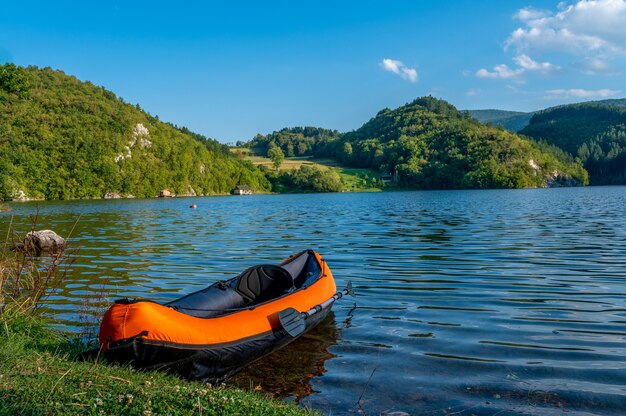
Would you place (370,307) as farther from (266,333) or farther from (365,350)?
(266,333)

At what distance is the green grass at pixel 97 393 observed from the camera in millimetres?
4148

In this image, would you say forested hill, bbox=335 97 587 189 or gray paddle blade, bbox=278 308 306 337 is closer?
gray paddle blade, bbox=278 308 306 337

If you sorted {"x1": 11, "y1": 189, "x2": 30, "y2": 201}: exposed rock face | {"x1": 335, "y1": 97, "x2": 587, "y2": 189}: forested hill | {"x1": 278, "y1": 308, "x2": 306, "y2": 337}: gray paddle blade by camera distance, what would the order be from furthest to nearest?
{"x1": 335, "y1": 97, "x2": 587, "y2": 189}: forested hill → {"x1": 11, "y1": 189, "x2": 30, "y2": 201}: exposed rock face → {"x1": 278, "y1": 308, "x2": 306, "y2": 337}: gray paddle blade

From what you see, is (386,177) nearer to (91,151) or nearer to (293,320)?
(91,151)

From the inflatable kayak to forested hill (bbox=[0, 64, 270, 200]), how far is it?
272 ft

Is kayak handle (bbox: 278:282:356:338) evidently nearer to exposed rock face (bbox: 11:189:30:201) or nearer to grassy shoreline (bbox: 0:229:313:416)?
grassy shoreline (bbox: 0:229:313:416)

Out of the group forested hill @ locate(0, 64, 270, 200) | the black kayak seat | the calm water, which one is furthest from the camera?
forested hill @ locate(0, 64, 270, 200)

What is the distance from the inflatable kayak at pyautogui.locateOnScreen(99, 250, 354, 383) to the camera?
5828mm

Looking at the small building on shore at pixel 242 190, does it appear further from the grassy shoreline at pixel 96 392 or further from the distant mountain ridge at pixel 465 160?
the grassy shoreline at pixel 96 392

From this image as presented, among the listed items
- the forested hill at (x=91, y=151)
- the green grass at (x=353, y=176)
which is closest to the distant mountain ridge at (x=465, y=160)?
the green grass at (x=353, y=176)

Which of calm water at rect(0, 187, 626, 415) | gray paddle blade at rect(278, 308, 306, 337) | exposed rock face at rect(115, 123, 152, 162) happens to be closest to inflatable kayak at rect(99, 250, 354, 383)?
gray paddle blade at rect(278, 308, 306, 337)

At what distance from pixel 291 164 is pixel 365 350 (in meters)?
170

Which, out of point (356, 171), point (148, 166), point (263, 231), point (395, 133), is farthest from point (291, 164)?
point (263, 231)

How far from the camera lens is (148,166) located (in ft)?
434
